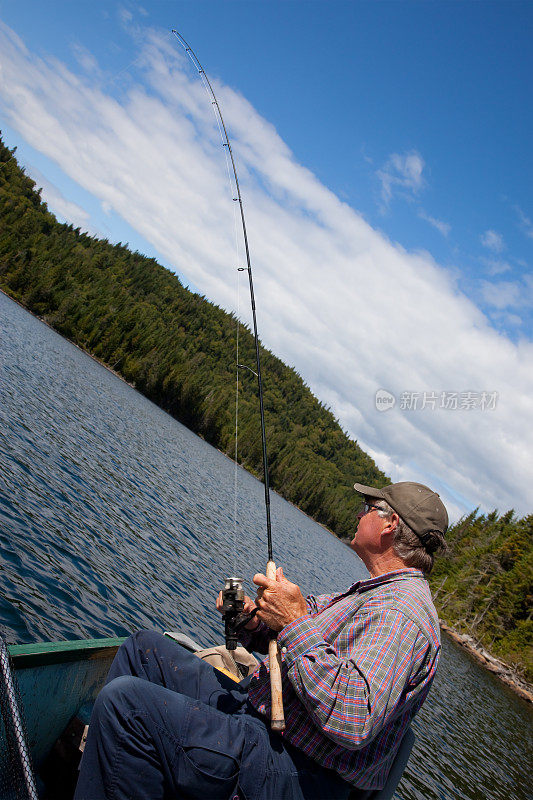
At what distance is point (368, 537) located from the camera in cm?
336

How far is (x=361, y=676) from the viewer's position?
2434 mm

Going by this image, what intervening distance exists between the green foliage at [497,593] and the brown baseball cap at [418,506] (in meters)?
46.3

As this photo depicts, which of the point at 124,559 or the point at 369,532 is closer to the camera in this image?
the point at 369,532

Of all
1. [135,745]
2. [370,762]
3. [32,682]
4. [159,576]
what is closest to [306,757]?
[370,762]

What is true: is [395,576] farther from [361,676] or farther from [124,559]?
[124,559]

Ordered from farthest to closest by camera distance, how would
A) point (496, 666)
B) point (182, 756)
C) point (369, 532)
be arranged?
point (496, 666)
point (369, 532)
point (182, 756)

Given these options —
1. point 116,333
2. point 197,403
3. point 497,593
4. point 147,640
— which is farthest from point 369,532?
point 197,403

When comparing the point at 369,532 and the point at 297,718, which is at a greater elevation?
the point at 369,532

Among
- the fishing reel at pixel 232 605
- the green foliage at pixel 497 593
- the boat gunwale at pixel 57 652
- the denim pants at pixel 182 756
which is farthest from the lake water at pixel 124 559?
the green foliage at pixel 497 593

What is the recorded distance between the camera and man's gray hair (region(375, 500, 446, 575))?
Result: 321 centimetres

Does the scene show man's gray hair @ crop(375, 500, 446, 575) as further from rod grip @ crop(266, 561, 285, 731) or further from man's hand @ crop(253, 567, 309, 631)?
rod grip @ crop(266, 561, 285, 731)

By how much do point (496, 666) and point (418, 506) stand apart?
1842 inches

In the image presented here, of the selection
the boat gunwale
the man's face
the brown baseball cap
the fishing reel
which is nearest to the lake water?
the boat gunwale

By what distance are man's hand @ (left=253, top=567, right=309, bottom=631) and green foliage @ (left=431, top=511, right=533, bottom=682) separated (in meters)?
46.8
